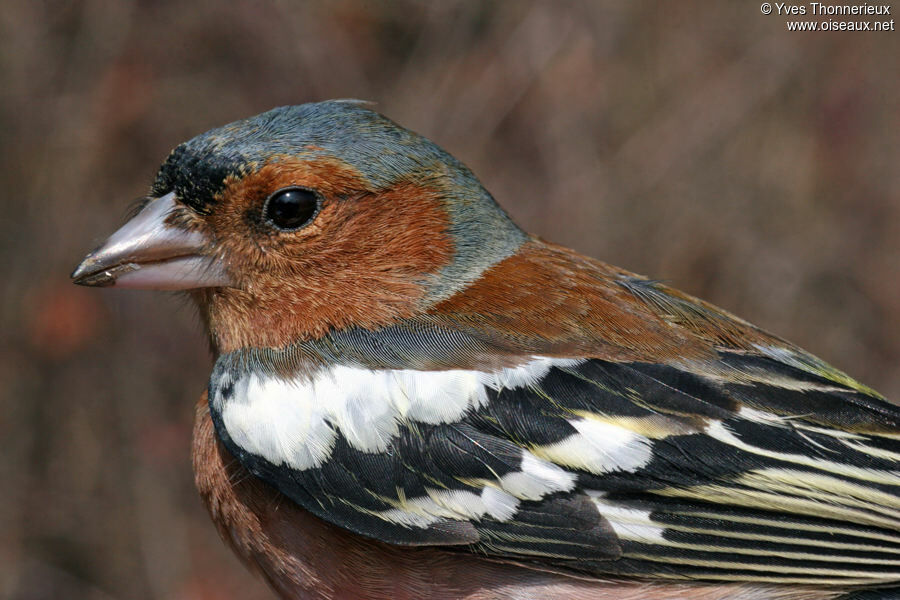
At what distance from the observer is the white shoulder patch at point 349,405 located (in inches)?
70.2

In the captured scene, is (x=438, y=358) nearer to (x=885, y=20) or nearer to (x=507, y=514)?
(x=507, y=514)

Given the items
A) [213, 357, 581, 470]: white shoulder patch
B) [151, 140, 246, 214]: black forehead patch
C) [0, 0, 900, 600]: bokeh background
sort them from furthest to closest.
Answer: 1. [0, 0, 900, 600]: bokeh background
2. [151, 140, 246, 214]: black forehead patch
3. [213, 357, 581, 470]: white shoulder patch

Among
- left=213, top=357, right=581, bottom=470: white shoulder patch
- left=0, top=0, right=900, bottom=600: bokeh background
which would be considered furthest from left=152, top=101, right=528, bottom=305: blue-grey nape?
left=0, top=0, right=900, bottom=600: bokeh background

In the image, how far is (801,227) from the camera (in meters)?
5.21

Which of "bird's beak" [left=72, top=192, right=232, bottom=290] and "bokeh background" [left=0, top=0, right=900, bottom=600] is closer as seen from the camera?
"bird's beak" [left=72, top=192, right=232, bottom=290]

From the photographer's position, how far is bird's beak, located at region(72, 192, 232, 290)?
2.01 m

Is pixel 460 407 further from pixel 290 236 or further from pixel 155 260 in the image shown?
pixel 155 260

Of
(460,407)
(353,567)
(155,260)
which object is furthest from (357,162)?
(353,567)

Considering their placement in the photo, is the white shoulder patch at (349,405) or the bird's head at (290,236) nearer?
the white shoulder patch at (349,405)

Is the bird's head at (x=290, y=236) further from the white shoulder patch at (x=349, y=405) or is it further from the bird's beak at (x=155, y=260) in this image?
the white shoulder patch at (x=349, y=405)

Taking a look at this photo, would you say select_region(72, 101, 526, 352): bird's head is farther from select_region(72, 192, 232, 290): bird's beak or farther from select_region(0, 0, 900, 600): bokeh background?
select_region(0, 0, 900, 600): bokeh background

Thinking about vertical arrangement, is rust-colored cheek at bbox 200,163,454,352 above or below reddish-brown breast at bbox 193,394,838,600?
Result: above

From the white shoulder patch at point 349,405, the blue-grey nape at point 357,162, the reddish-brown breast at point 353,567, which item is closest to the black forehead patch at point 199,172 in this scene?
the blue-grey nape at point 357,162

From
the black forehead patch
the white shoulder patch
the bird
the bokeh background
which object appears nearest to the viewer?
the bird
